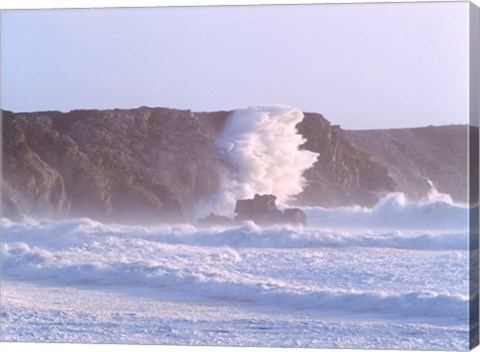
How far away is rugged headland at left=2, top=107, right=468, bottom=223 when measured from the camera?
1304 cm

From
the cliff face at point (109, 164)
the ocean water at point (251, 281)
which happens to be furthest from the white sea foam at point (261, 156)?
the ocean water at point (251, 281)

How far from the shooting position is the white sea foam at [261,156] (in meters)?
13.1

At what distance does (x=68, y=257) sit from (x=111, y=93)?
137 centimetres

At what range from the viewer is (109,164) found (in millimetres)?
13430

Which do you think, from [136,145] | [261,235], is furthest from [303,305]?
[136,145]

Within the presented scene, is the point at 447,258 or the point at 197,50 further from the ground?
the point at 197,50

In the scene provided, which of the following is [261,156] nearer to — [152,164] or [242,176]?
[242,176]

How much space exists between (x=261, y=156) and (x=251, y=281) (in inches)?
39.9

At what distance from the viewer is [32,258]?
13.4 m

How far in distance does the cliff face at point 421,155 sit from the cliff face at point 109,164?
1289mm

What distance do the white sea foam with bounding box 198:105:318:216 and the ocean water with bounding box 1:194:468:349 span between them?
0.28 m

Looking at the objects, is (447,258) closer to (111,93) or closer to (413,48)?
(413,48)

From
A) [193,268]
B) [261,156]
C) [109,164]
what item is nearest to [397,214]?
[261,156]

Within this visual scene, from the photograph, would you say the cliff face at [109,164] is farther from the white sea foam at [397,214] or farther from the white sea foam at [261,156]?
the white sea foam at [397,214]
